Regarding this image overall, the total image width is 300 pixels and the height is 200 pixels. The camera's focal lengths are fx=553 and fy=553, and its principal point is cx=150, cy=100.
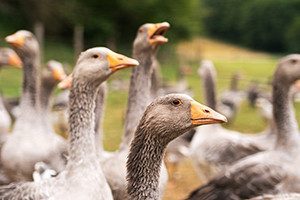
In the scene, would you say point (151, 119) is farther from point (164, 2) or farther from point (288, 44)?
point (288, 44)

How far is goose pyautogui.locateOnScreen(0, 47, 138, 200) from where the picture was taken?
3.72 m

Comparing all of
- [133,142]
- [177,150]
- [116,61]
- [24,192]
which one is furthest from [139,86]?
[177,150]

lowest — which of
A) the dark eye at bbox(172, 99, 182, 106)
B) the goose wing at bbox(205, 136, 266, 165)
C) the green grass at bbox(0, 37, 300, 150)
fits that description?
the green grass at bbox(0, 37, 300, 150)

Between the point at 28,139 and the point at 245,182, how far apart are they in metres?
2.05

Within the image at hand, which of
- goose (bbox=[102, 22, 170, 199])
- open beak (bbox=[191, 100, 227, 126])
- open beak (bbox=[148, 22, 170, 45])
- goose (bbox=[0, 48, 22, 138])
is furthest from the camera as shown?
goose (bbox=[0, 48, 22, 138])

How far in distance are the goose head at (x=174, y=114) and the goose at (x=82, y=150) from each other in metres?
0.77

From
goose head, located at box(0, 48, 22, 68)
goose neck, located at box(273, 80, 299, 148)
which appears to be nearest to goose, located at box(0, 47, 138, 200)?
goose neck, located at box(273, 80, 299, 148)

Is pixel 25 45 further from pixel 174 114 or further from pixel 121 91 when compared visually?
pixel 121 91

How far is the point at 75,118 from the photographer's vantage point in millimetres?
4082

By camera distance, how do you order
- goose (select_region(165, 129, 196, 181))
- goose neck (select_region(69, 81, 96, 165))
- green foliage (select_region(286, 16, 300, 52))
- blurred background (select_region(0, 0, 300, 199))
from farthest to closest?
green foliage (select_region(286, 16, 300, 52)) → blurred background (select_region(0, 0, 300, 199)) → goose (select_region(165, 129, 196, 181)) → goose neck (select_region(69, 81, 96, 165))

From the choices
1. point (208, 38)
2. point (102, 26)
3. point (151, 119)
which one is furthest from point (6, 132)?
point (208, 38)

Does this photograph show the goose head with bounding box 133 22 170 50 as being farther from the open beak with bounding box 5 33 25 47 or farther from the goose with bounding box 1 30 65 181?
the open beak with bounding box 5 33 25 47

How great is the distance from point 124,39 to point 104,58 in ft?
84.4

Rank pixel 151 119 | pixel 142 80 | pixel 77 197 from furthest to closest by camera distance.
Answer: pixel 142 80 → pixel 77 197 → pixel 151 119
